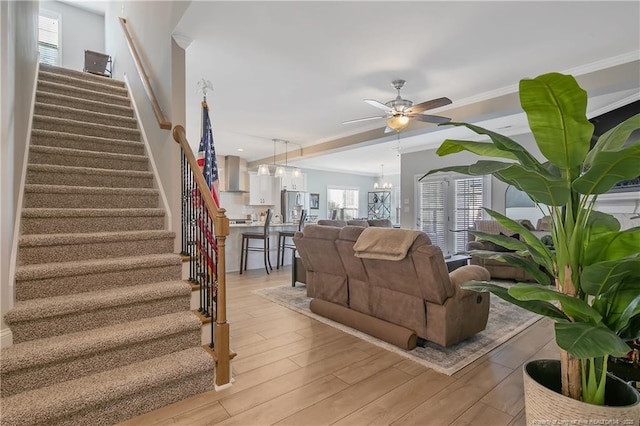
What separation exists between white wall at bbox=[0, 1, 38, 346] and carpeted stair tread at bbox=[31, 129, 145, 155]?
0.36 m

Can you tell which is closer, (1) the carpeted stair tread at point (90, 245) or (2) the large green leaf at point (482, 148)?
(2) the large green leaf at point (482, 148)

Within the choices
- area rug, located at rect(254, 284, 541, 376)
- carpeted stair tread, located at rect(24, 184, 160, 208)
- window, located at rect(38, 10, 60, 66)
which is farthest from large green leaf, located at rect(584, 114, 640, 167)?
window, located at rect(38, 10, 60, 66)

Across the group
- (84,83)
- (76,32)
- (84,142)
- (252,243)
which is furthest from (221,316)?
(76,32)

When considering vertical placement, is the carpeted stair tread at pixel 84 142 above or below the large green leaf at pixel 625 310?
above

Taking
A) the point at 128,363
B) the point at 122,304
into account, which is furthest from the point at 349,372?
the point at 122,304

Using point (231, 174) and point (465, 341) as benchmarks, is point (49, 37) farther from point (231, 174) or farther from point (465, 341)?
point (465, 341)

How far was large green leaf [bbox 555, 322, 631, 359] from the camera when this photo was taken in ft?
2.75

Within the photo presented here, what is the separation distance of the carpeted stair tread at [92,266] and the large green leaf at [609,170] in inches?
102

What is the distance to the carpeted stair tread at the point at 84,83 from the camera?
4012mm

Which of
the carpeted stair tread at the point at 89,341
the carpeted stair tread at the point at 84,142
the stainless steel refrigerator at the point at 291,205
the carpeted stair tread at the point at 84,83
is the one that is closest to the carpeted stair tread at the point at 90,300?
the carpeted stair tread at the point at 89,341

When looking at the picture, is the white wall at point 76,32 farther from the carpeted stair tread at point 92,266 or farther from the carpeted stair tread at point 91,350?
the carpeted stair tread at point 91,350

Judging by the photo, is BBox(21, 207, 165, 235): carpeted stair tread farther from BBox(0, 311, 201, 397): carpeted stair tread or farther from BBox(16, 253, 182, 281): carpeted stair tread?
BBox(0, 311, 201, 397): carpeted stair tread

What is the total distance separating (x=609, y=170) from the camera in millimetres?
909

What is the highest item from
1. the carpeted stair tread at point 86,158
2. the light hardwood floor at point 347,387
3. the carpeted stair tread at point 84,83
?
the carpeted stair tread at point 84,83
